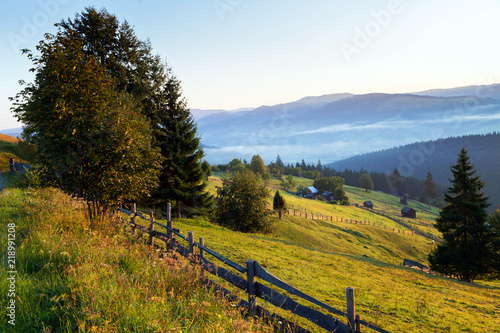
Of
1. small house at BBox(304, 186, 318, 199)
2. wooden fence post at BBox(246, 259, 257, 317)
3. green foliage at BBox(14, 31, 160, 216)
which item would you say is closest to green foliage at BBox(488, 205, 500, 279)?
wooden fence post at BBox(246, 259, 257, 317)

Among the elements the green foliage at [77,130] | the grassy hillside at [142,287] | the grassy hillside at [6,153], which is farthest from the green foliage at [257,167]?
the green foliage at [77,130]

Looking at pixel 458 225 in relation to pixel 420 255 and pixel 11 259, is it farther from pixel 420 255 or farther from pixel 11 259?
pixel 11 259

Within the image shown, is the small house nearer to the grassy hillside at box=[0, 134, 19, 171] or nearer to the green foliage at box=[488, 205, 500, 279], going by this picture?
the green foliage at box=[488, 205, 500, 279]

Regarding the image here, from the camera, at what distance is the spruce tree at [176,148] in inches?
1082

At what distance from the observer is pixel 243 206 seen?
118 feet

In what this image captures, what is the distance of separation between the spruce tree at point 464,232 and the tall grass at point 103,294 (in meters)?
38.8

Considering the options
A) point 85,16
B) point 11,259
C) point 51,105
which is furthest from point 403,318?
point 85,16

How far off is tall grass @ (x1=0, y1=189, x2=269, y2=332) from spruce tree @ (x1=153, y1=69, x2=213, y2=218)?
2018 cm

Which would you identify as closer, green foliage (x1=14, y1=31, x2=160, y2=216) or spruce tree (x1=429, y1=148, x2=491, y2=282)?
green foliage (x1=14, y1=31, x2=160, y2=216)

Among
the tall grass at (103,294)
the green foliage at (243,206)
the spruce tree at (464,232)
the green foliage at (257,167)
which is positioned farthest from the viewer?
the green foliage at (257,167)

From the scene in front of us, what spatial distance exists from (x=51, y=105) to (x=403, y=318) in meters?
17.1

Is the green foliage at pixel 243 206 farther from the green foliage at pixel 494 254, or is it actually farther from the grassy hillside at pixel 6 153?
the grassy hillside at pixel 6 153

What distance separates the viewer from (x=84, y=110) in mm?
10930

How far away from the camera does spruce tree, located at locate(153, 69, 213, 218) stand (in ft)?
90.2
